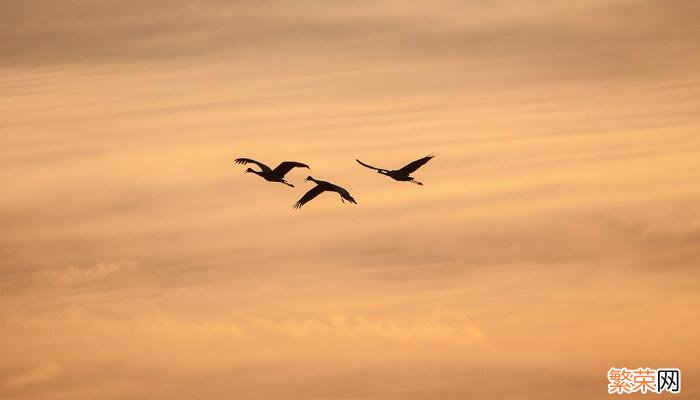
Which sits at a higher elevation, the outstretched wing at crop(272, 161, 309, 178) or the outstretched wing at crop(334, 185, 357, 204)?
the outstretched wing at crop(272, 161, 309, 178)

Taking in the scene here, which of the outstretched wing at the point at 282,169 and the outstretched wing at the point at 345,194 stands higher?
the outstretched wing at the point at 282,169

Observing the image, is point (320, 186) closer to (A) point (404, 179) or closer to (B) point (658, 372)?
(A) point (404, 179)

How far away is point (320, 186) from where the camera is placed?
155 meters

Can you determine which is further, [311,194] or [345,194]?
[311,194]

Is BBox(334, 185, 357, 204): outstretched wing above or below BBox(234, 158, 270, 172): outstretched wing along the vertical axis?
below

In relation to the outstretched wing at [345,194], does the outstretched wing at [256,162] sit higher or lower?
higher

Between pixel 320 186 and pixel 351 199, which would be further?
pixel 320 186

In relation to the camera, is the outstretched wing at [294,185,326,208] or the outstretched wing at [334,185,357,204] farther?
the outstretched wing at [294,185,326,208]

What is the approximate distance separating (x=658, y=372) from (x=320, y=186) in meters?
32.6

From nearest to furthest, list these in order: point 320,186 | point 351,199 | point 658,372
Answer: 1. point 351,199
2. point 320,186
3. point 658,372

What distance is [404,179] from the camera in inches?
5915

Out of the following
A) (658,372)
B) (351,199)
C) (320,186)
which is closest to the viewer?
(351,199)

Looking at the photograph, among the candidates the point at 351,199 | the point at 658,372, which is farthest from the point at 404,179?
the point at 658,372

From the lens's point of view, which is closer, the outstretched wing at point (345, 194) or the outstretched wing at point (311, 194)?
the outstretched wing at point (345, 194)
